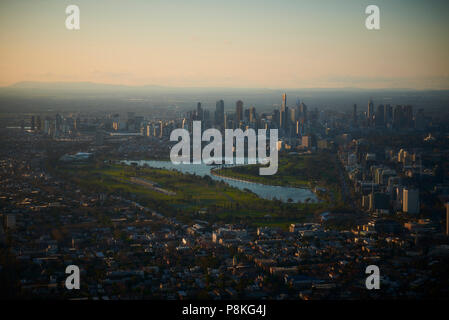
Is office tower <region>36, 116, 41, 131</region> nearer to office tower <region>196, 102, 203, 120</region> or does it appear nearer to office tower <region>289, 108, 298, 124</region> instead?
office tower <region>196, 102, 203, 120</region>

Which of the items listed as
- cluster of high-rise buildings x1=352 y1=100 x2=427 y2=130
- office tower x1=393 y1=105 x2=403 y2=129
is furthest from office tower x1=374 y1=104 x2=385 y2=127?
office tower x1=393 y1=105 x2=403 y2=129

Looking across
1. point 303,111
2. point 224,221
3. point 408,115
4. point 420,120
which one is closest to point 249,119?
point 303,111

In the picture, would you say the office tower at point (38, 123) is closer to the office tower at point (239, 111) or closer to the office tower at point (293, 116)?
the office tower at point (239, 111)

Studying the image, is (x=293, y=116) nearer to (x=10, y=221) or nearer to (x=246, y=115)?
(x=246, y=115)

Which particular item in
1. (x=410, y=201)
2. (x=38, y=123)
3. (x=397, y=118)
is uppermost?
(x=397, y=118)

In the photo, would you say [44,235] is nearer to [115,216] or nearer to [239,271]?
[115,216]
